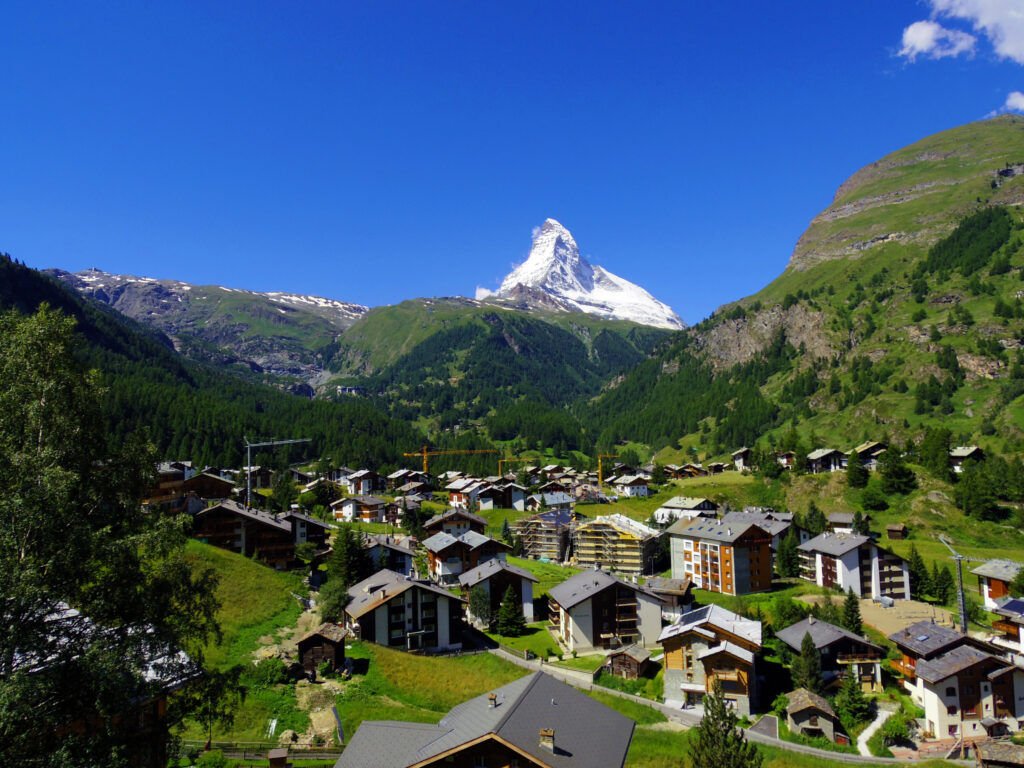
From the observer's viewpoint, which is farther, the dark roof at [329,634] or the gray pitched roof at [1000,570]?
the gray pitched roof at [1000,570]

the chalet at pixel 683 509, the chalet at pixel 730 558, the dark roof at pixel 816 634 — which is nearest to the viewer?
the dark roof at pixel 816 634

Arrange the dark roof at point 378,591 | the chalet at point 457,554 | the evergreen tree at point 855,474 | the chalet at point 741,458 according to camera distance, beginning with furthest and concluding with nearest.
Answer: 1. the chalet at point 741,458
2. the evergreen tree at point 855,474
3. the chalet at point 457,554
4. the dark roof at point 378,591

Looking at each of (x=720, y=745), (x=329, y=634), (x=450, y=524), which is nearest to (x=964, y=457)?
(x=450, y=524)

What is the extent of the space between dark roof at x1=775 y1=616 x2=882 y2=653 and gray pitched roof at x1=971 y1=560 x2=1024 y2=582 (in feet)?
99.1

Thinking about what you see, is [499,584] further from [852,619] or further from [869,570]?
[869,570]

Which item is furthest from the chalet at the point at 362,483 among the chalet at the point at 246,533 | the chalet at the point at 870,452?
the chalet at the point at 870,452

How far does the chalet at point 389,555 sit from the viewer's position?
7688cm

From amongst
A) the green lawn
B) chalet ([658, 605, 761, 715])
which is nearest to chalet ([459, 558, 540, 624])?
the green lawn

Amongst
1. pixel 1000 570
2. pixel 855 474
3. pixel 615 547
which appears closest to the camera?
pixel 1000 570

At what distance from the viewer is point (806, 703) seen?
44.9 meters

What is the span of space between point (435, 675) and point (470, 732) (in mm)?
25877

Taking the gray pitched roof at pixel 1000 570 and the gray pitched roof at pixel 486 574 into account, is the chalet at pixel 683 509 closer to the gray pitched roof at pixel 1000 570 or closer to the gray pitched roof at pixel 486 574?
the gray pitched roof at pixel 1000 570

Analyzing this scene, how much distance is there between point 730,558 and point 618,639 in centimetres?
2453

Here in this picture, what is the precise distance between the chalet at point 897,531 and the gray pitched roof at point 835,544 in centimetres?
2108
